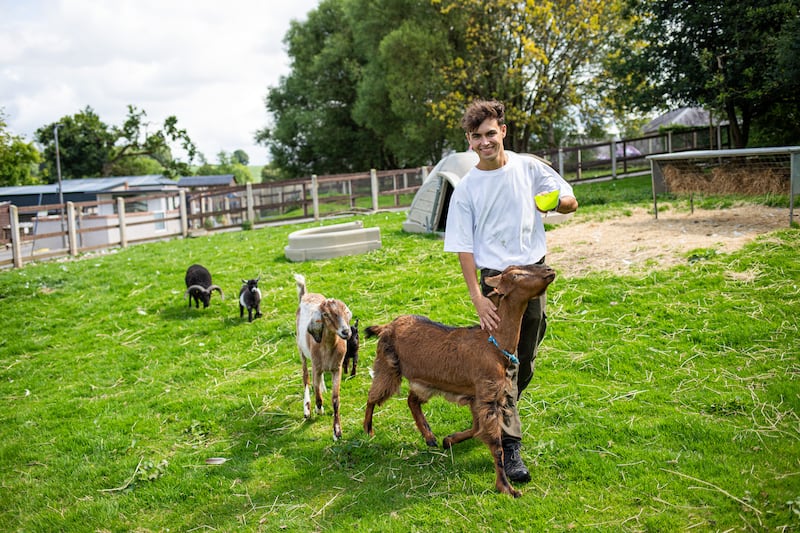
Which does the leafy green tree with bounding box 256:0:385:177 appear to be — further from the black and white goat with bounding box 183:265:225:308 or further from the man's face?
the man's face

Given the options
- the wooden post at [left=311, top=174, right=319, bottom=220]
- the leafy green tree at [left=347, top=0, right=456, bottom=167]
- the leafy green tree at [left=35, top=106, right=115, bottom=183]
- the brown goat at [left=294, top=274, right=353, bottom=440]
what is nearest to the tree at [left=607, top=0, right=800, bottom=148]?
the leafy green tree at [left=347, top=0, right=456, bottom=167]

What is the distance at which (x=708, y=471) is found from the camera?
13.0 feet

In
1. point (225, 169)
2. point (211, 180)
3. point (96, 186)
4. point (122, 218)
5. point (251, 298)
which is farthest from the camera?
point (225, 169)

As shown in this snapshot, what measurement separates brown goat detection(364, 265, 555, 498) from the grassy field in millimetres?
406

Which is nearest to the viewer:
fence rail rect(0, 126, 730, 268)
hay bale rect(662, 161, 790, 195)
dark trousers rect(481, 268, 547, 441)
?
dark trousers rect(481, 268, 547, 441)

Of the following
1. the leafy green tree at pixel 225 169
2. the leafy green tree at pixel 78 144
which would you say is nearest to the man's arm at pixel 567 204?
the leafy green tree at pixel 78 144

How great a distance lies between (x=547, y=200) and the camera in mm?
3893

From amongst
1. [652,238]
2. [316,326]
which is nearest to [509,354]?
[316,326]

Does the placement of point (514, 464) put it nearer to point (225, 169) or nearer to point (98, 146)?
point (98, 146)

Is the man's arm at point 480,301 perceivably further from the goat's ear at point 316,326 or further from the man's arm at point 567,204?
the goat's ear at point 316,326

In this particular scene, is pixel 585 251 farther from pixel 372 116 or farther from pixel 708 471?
pixel 372 116

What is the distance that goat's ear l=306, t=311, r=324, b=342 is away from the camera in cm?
530

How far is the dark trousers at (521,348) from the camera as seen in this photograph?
4.17 m

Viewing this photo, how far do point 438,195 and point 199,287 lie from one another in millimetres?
5660
